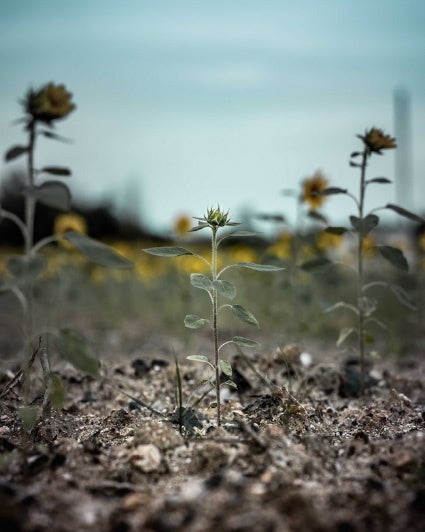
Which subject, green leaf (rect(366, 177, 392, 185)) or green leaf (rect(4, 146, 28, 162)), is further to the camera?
green leaf (rect(366, 177, 392, 185))

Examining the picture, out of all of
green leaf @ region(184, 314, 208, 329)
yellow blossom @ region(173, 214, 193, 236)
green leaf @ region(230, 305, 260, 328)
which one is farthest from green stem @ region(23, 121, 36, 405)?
yellow blossom @ region(173, 214, 193, 236)

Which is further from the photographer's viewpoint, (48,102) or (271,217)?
(271,217)

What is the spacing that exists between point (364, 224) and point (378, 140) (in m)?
0.40

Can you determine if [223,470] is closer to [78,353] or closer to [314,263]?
[78,353]

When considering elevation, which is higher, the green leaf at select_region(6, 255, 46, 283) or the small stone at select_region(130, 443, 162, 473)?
the green leaf at select_region(6, 255, 46, 283)

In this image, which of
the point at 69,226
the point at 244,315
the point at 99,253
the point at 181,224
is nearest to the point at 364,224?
the point at 244,315

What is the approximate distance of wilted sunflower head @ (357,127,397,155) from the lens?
2.62 metres

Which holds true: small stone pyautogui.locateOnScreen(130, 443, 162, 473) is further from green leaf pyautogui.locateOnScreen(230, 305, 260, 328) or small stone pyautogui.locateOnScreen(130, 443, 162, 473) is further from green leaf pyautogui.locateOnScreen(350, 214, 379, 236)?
green leaf pyautogui.locateOnScreen(350, 214, 379, 236)

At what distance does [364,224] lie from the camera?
2.57 metres

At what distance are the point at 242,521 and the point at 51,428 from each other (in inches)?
46.8

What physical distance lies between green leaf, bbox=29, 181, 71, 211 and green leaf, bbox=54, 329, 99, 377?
412mm

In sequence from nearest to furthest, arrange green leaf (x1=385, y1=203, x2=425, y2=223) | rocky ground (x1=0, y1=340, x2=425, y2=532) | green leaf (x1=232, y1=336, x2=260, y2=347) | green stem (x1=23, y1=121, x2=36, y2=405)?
rocky ground (x1=0, y1=340, x2=425, y2=532) → green stem (x1=23, y1=121, x2=36, y2=405) → green leaf (x1=232, y1=336, x2=260, y2=347) → green leaf (x1=385, y1=203, x2=425, y2=223)

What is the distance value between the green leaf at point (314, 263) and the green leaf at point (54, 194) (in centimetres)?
137

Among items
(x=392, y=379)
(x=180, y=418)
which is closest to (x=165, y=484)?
(x=180, y=418)
